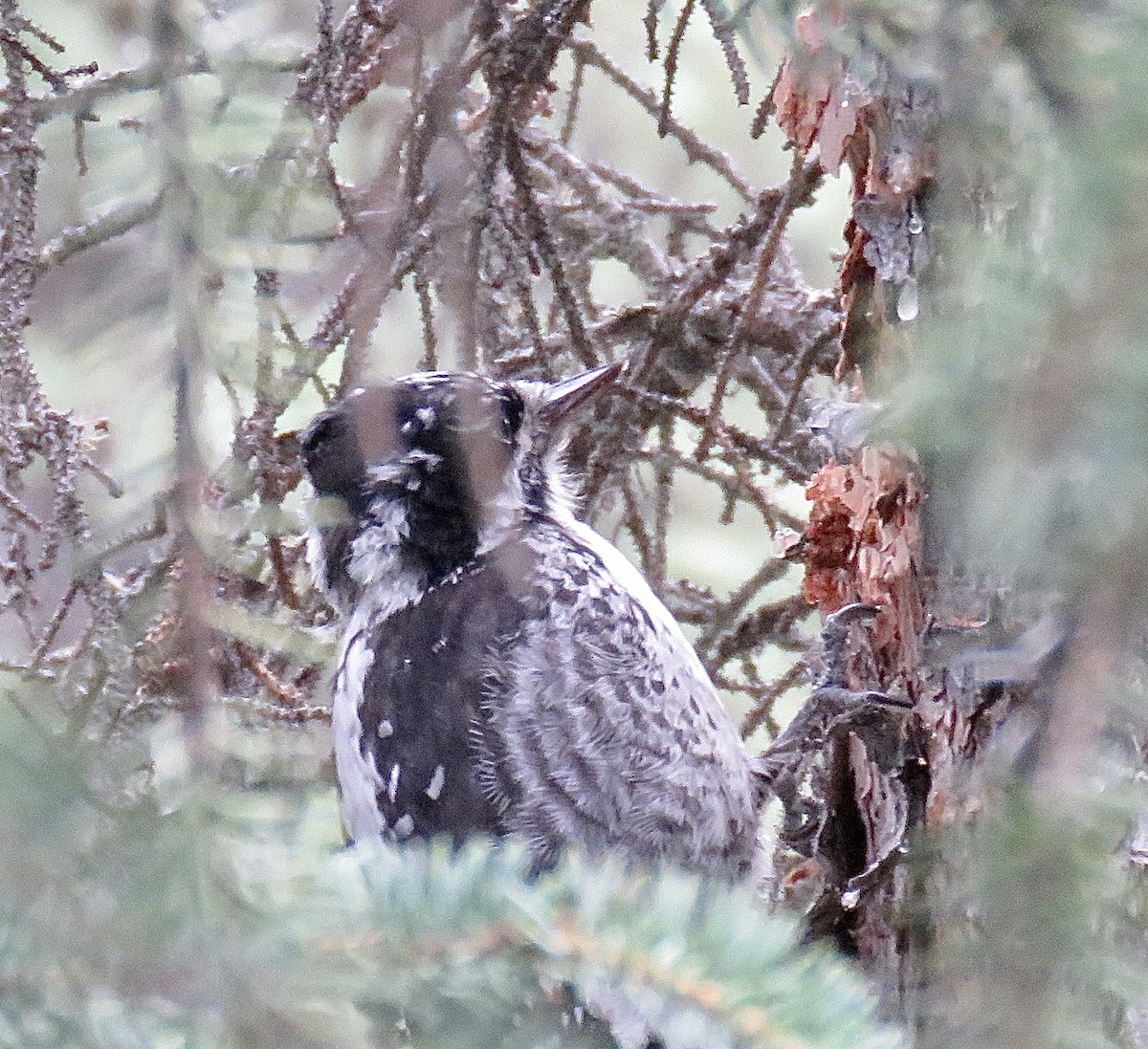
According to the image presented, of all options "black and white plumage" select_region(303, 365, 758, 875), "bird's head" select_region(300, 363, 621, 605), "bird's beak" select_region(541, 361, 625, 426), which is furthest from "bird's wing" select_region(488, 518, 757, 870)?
"bird's beak" select_region(541, 361, 625, 426)

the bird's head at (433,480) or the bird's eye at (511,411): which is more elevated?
the bird's eye at (511,411)

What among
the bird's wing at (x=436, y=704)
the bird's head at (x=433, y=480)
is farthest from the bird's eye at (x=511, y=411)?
the bird's wing at (x=436, y=704)

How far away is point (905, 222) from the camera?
102 inches

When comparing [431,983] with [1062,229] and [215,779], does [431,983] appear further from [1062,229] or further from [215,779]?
[1062,229]

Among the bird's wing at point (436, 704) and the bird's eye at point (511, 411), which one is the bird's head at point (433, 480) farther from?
the bird's wing at point (436, 704)

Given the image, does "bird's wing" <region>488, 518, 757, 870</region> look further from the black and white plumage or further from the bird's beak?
the bird's beak

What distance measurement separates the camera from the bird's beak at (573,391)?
3.17 metres

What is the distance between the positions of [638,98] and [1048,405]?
248cm

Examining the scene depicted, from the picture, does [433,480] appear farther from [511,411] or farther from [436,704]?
[436,704]

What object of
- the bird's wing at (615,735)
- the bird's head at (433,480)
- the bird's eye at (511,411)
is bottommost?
the bird's wing at (615,735)

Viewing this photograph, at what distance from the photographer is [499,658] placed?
3289mm

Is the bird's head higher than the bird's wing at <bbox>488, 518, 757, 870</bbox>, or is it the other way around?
the bird's head

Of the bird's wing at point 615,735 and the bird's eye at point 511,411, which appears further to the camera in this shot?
the bird's eye at point 511,411

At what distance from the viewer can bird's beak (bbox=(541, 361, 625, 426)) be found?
3.17m
